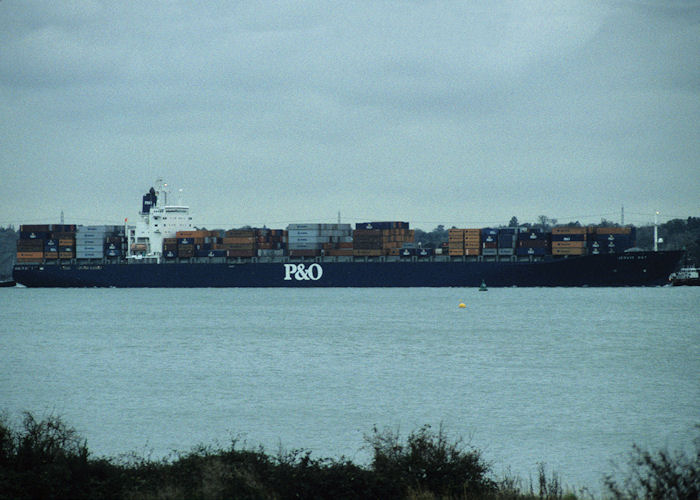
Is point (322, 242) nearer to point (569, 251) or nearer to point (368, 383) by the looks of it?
point (569, 251)

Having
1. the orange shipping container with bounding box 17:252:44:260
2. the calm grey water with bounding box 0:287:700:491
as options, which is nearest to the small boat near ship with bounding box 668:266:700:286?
the calm grey water with bounding box 0:287:700:491

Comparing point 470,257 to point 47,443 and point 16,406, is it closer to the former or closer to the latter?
point 16,406

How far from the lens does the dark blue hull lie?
3317 inches

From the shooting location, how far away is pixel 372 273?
92.2 metres

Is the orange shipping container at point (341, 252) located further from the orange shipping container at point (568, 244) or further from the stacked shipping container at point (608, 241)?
the stacked shipping container at point (608, 241)

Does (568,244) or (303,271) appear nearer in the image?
(568,244)

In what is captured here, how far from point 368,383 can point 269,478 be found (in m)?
16.2

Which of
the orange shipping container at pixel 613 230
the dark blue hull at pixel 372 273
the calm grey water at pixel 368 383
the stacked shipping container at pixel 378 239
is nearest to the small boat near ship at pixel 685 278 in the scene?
the dark blue hull at pixel 372 273

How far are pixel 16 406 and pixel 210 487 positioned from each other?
48.8 ft

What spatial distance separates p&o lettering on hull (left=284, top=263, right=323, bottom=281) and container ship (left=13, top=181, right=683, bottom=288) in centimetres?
12

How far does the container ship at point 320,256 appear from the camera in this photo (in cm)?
8475

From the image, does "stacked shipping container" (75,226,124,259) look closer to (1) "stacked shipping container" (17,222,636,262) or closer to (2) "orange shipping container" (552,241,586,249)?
(1) "stacked shipping container" (17,222,636,262)

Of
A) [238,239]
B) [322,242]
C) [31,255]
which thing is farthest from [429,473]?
[31,255]

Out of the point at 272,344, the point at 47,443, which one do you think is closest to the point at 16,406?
the point at 47,443
